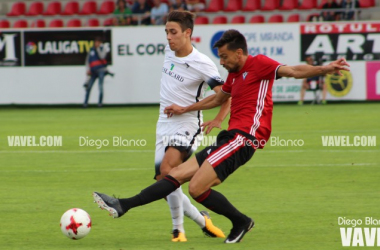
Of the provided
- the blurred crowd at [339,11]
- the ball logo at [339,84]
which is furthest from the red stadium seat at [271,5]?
the ball logo at [339,84]

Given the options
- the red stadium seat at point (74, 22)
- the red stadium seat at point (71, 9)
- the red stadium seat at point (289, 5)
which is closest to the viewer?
the red stadium seat at point (289, 5)

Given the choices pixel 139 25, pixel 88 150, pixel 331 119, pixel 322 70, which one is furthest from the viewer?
pixel 139 25

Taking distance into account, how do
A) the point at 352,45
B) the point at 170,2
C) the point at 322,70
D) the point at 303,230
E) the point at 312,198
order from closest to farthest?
the point at 322,70
the point at 303,230
the point at 312,198
the point at 352,45
the point at 170,2

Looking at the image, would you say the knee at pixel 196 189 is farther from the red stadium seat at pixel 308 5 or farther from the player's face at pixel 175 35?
the red stadium seat at pixel 308 5

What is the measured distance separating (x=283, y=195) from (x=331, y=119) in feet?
33.1

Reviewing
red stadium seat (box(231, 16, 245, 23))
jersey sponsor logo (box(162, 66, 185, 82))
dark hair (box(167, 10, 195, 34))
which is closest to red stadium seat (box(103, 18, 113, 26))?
red stadium seat (box(231, 16, 245, 23))

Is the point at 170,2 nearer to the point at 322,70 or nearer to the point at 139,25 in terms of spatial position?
the point at 139,25

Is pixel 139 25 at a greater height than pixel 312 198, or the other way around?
pixel 139 25

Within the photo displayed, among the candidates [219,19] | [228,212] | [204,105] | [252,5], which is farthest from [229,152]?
[252,5]

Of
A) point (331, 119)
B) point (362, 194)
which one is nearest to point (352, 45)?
point (331, 119)

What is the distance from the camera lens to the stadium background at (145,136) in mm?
7973

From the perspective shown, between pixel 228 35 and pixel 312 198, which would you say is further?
pixel 312 198

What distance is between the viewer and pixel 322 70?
676 cm

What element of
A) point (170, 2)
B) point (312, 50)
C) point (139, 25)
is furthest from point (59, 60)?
point (312, 50)
